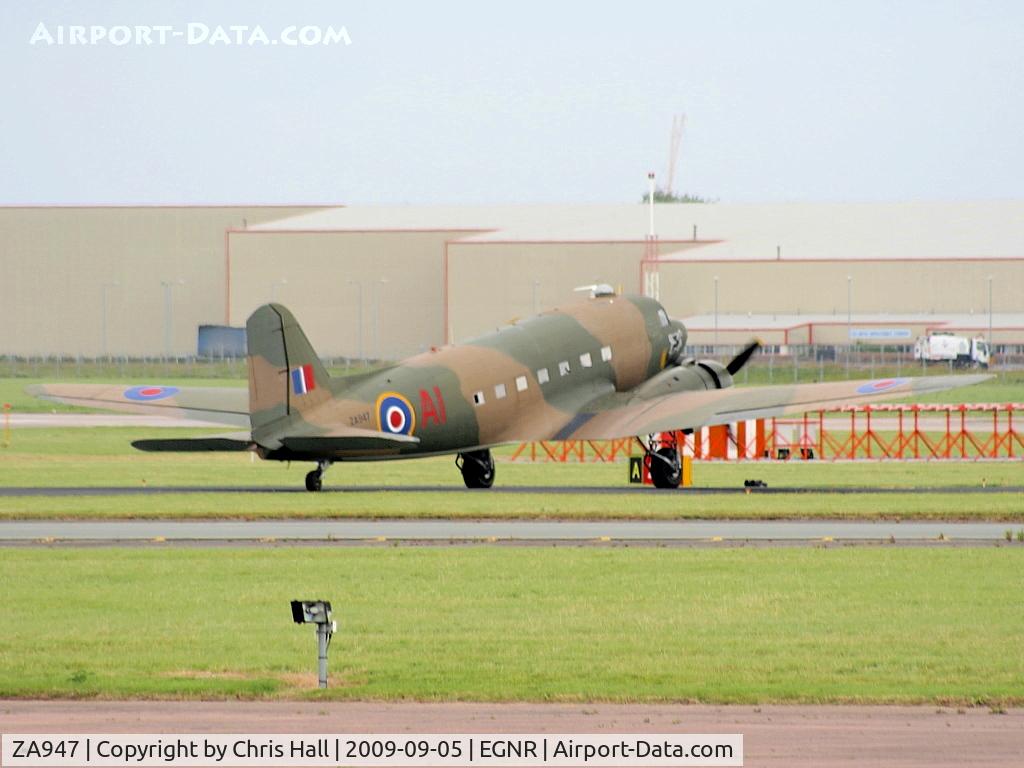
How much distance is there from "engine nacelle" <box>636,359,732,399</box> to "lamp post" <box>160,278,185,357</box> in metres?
147

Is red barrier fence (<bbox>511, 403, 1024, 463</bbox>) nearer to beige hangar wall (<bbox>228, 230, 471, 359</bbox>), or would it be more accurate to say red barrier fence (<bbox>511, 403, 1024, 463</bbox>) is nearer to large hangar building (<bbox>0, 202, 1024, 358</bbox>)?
large hangar building (<bbox>0, 202, 1024, 358</bbox>)

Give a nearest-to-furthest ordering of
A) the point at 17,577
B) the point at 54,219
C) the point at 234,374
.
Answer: the point at 17,577 → the point at 234,374 → the point at 54,219

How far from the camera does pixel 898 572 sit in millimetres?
29219

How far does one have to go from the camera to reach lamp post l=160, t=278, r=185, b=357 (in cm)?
19475

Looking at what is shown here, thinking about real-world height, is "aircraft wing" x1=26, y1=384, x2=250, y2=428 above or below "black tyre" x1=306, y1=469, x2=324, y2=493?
above

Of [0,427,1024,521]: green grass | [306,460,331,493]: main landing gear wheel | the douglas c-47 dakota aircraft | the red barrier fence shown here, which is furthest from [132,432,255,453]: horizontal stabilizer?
the red barrier fence

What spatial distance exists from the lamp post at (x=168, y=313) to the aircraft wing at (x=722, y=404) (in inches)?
5860

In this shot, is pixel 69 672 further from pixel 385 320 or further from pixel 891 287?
pixel 385 320

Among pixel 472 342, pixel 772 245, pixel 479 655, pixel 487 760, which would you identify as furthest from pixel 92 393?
pixel 772 245

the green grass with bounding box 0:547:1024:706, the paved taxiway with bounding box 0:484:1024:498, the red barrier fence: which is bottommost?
the green grass with bounding box 0:547:1024:706

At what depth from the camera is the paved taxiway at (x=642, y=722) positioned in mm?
15711

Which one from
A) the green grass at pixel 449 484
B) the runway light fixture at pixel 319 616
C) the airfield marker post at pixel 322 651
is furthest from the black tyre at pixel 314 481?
the runway light fixture at pixel 319 616

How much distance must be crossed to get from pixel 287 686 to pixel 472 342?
28706 mm

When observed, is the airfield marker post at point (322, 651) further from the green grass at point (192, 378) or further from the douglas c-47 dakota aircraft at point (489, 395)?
the green grass at point (192, 378)
